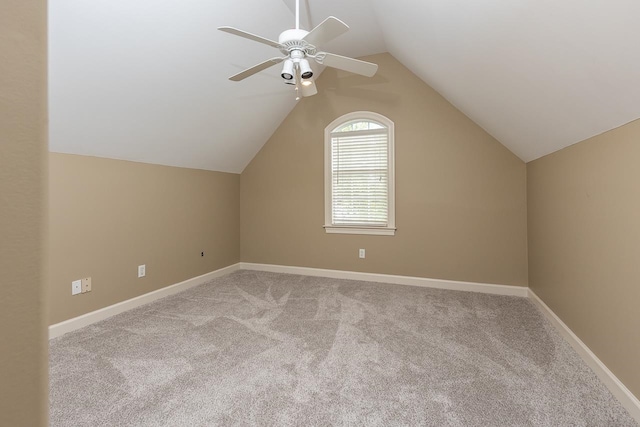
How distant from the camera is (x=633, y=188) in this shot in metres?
1.59

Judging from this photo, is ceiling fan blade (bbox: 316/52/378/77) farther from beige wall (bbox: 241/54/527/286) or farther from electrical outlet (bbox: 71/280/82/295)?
electrical outlet (bbox: 71/280/82/295)

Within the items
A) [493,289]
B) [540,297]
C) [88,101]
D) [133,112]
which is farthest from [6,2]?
[493,289]

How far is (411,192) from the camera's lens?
3.87 m

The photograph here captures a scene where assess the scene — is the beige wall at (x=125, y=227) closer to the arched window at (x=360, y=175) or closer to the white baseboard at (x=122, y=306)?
the white baseboard at (x=122, y=306)

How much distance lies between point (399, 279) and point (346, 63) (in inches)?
107

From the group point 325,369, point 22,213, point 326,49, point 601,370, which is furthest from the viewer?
point 326,49

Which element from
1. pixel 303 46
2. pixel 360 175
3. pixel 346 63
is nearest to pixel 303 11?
pixel 346 63

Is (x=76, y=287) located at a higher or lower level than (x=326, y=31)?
lower

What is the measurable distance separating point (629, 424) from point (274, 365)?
196 centimetres

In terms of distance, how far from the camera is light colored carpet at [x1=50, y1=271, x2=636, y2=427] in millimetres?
1579

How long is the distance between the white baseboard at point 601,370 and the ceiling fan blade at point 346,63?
2.53m

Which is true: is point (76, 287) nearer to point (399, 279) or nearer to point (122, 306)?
point (122, 306)

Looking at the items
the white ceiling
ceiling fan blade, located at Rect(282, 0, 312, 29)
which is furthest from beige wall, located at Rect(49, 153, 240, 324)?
ceiling fan blade, located at Rect(282, 0, 312, 29)

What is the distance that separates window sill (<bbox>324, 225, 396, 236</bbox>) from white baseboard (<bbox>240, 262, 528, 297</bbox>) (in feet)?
1.83
